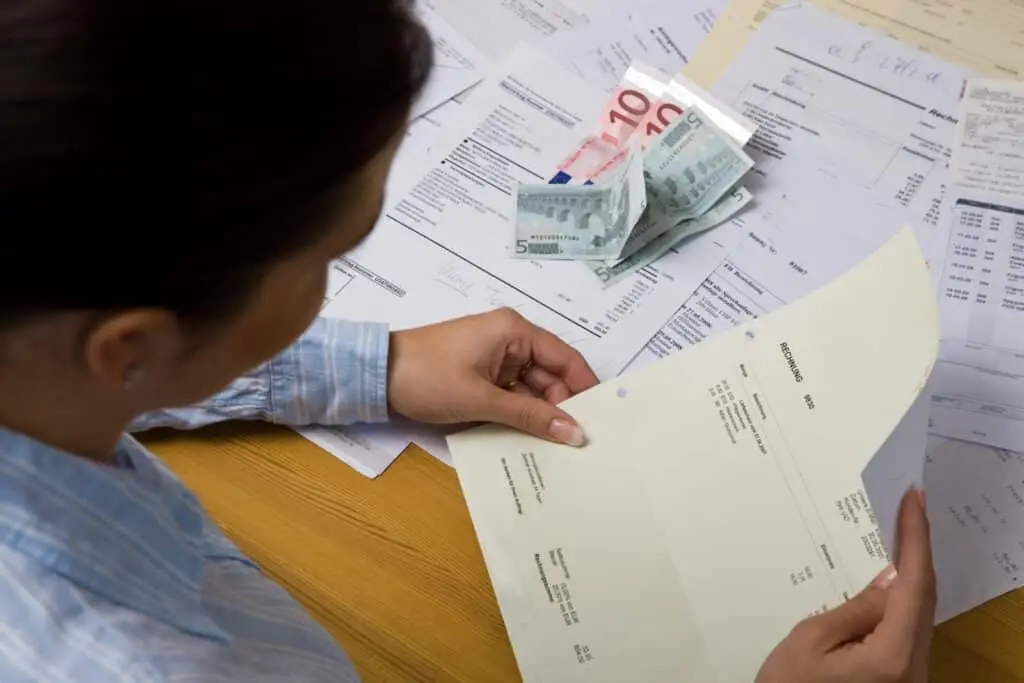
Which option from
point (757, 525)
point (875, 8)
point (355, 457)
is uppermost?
point (875, 8)

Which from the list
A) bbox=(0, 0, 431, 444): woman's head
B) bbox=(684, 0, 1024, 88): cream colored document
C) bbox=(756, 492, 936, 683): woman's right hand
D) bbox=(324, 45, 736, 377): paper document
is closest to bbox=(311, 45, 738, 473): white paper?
bbox=(324, 45, 736, 377): paper document

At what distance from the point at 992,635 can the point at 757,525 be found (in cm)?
15

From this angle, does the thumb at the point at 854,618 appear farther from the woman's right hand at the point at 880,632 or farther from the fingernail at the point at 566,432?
the fingernail at the point at 566,432

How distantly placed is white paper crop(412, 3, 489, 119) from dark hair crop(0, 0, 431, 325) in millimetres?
468

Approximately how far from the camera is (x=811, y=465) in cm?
58

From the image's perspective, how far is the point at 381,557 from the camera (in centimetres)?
62

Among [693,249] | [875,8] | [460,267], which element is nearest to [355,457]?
[460,267]

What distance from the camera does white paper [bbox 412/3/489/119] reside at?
82 cm

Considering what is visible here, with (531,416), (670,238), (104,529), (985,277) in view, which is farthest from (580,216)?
(104,529)

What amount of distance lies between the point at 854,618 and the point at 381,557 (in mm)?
270

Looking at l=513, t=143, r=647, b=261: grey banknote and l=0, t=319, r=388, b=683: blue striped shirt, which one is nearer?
l=0, t=319, r=388, b=683: blue striped shirt

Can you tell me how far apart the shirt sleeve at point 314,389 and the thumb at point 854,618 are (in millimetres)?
295

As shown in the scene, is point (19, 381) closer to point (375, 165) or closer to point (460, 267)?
point (375, 165)

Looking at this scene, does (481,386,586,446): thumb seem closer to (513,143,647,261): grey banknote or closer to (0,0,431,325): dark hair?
(513,143,647,261): grey banknote
